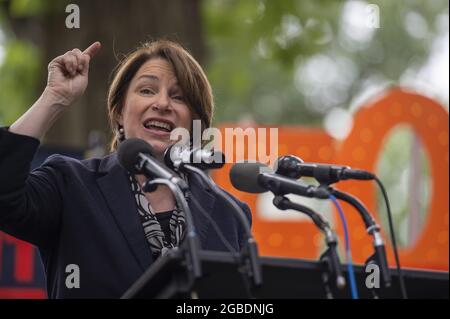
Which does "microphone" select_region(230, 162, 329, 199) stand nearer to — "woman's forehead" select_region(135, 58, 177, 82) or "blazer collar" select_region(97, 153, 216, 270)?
"blazer collar" select_region(97, 153, 216, 270)

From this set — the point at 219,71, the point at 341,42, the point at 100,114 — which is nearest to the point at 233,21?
the point at 219,71

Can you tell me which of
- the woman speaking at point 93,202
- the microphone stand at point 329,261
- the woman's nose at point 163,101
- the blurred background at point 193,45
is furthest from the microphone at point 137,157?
the blurred background at point 193,45

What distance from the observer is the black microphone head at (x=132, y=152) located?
10.1 feet

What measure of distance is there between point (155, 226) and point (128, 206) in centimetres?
13

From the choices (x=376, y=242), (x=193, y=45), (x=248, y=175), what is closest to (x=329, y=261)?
(x=376, y=242)

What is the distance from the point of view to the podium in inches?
102

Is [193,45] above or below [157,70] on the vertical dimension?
above

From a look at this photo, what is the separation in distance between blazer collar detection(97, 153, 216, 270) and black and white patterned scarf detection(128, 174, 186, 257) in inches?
1.5

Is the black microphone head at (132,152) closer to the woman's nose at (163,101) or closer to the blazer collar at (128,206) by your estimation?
the blazer collar at (128,206)

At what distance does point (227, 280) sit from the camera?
2691 millimetres

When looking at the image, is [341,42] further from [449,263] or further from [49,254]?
[49,254]

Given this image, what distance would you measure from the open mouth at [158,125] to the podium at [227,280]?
1107 mm

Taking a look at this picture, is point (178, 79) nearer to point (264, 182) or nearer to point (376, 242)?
point (264, 182)

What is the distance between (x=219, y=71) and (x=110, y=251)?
8006mm
